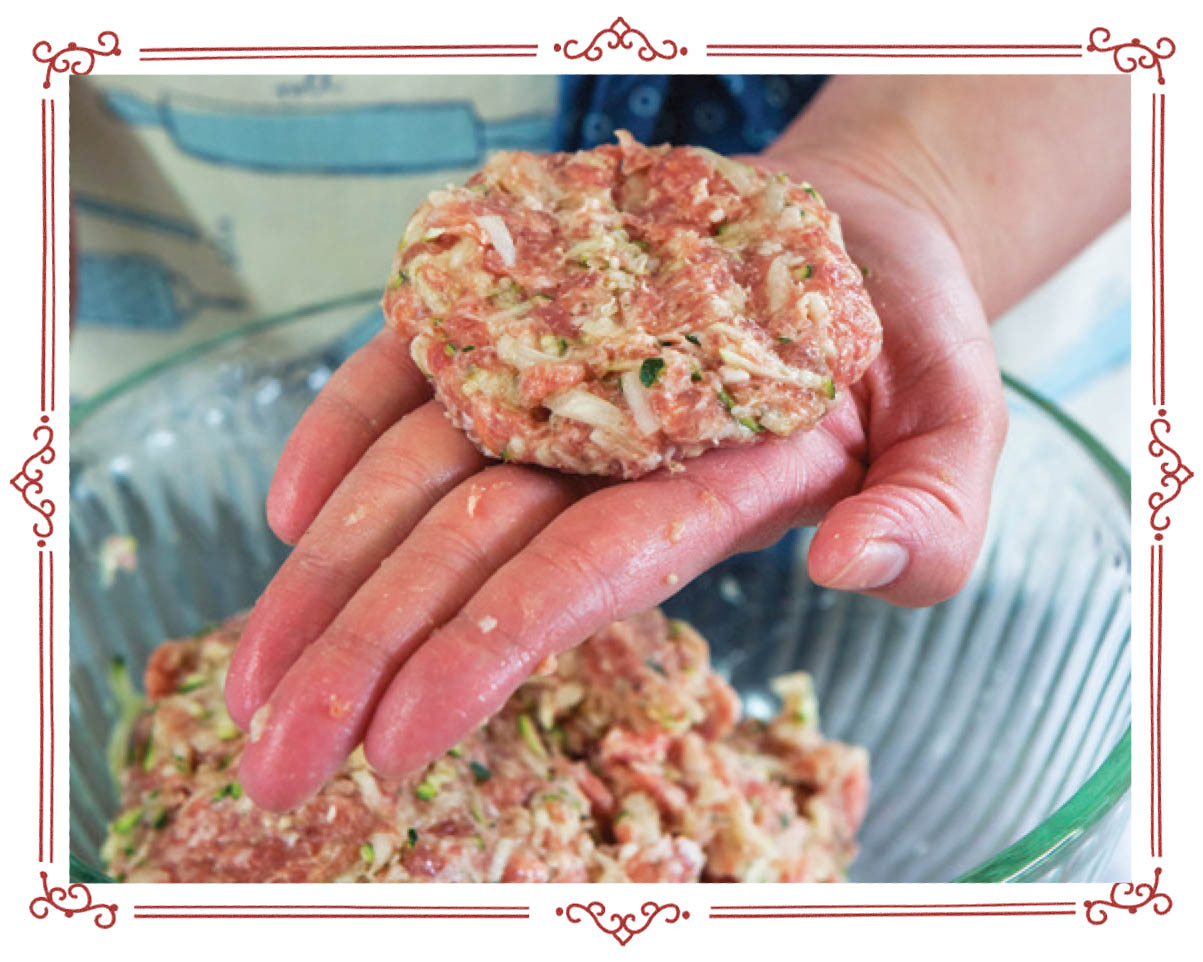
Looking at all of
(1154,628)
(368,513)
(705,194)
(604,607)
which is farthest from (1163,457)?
(368,513)


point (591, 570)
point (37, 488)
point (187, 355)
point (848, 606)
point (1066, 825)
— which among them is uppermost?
point (187, 355)
